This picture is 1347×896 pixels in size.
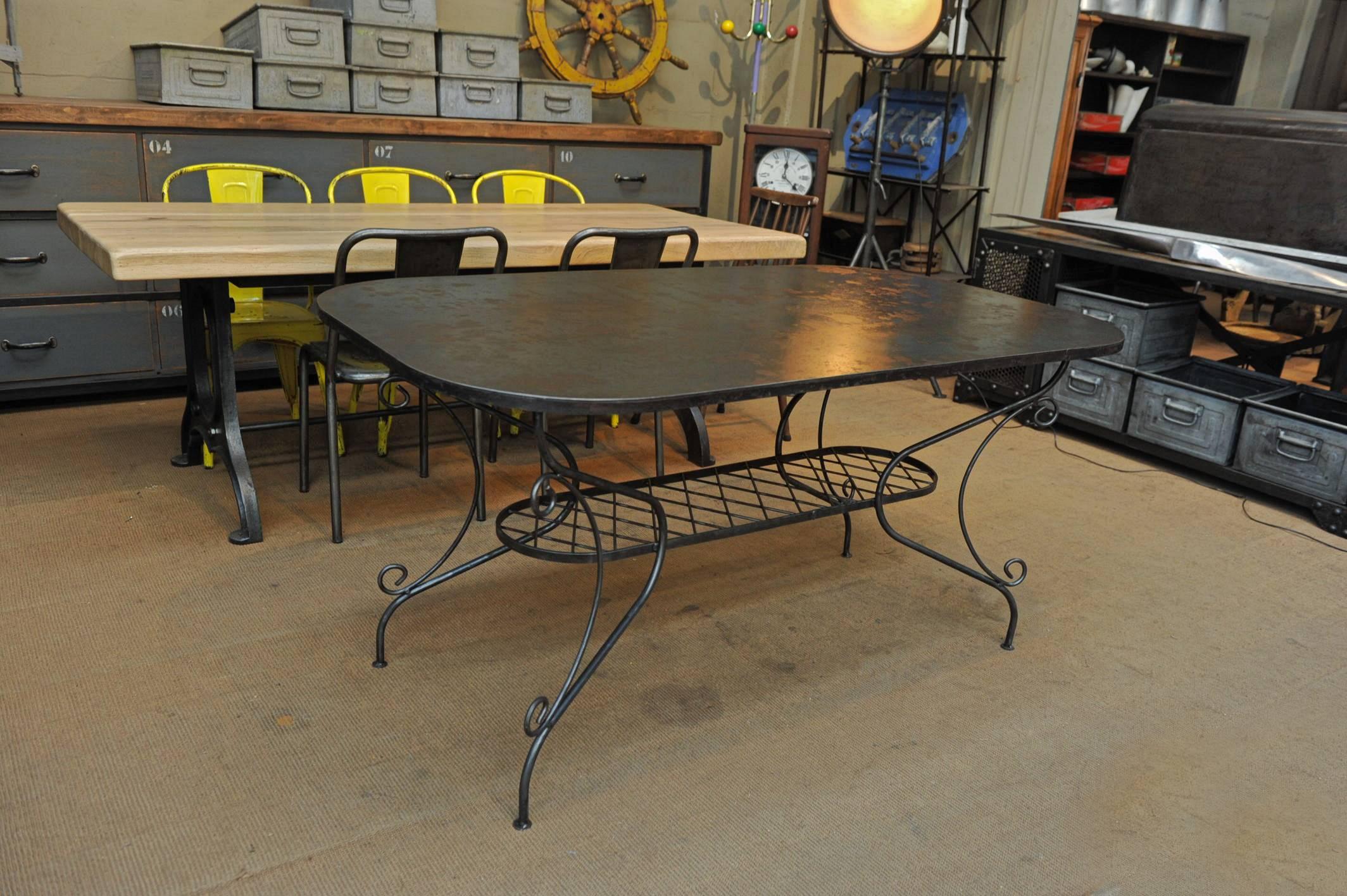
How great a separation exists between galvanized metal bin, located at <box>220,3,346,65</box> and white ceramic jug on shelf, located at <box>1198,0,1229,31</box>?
4670 millimetres

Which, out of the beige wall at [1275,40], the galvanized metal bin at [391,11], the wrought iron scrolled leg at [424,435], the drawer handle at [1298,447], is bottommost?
the wrought iron scrolled leg at [424,435]

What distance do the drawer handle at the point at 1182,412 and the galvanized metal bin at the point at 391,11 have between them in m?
2.97

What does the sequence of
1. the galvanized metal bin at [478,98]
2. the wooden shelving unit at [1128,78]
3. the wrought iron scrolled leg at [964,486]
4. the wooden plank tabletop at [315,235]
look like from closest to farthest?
the wrought iron scrolled leg at [964,486] < the wooden plank tabletop at [315,235] < the galvanized metal bin at [478,98] < the wooden shelving unit at [1128,78]

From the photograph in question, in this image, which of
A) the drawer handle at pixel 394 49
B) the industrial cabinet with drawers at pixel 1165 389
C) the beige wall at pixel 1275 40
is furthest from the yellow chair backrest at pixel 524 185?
the beige wall at pixel 1275 40

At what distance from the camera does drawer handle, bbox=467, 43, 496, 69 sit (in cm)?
399

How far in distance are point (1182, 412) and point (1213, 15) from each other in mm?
3614

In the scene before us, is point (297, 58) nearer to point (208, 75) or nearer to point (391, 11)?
point (208, 75)

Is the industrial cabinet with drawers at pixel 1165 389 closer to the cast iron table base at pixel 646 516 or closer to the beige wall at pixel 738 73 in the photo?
the cast iron table base at pixel 646 516

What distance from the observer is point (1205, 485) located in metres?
3.36

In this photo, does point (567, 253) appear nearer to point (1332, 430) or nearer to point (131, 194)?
point (131, 194)

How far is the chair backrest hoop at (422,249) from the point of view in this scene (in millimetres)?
2422

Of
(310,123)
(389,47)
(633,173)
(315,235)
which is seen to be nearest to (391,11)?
(389,47)

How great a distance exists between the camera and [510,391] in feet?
4.65

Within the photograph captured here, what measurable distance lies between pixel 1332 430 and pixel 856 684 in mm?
1833
